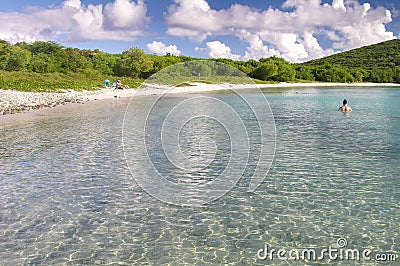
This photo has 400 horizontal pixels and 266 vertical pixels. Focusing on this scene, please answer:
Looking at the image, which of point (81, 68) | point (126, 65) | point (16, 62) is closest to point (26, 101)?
point (16, 62)

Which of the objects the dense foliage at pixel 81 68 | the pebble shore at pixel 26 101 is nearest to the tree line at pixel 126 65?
the dense foliage at pixel 81 68

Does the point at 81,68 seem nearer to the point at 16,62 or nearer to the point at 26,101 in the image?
the point at 16,62

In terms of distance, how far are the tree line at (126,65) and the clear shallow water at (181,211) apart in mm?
74074

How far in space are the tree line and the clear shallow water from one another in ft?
243

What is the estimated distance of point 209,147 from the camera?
66.4 feet

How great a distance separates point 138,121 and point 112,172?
15744 millimetres

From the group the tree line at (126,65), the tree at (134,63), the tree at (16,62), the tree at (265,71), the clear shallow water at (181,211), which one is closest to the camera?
the clear shallow water at (181,211)

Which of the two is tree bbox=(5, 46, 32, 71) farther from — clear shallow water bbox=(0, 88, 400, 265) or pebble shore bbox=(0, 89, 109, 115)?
clear shallow water bbox=(0, 88, 400, 265)

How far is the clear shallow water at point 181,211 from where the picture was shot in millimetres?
8570

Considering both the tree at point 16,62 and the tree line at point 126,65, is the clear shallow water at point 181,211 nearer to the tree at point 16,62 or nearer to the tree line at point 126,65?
→ the tree at point 16,62

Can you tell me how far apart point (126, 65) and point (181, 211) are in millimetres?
88440

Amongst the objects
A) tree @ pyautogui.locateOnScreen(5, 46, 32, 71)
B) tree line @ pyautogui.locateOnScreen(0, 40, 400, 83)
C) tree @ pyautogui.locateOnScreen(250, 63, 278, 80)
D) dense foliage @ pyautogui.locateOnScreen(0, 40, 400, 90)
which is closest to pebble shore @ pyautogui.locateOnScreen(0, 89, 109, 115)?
dense foliage @ pyautogui.locateOnScreen(0, 40, 400, 90)

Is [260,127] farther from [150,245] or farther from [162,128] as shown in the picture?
[150,245]

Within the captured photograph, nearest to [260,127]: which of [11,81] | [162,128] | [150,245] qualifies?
[162,128]
